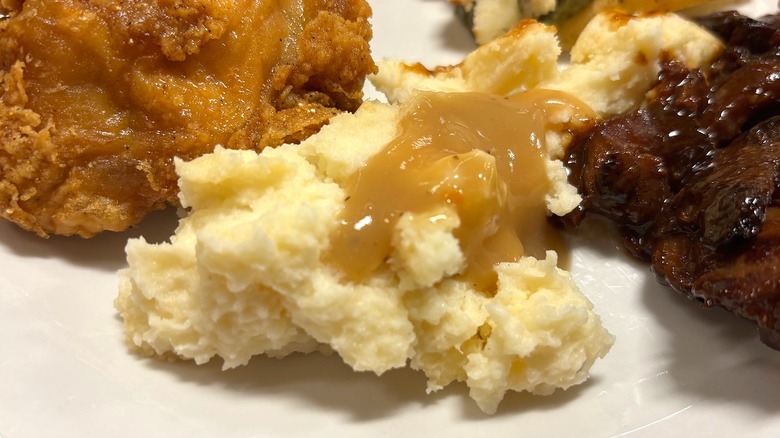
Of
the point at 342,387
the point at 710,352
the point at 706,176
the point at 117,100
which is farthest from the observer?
the point at 706,176

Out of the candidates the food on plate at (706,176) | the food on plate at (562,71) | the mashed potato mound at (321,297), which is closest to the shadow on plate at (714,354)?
the food on plate at (706,176)

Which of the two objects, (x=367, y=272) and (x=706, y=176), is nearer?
(x=367, y=272)

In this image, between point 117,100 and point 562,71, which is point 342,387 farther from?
point 562,71

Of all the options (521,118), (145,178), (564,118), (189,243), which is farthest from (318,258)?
(564,118)

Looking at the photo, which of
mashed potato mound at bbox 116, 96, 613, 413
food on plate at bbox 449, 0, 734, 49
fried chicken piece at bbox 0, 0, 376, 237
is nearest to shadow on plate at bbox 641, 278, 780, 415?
mashed potato mound at bbox 116, 96, 613, 413

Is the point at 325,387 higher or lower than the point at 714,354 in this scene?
lower

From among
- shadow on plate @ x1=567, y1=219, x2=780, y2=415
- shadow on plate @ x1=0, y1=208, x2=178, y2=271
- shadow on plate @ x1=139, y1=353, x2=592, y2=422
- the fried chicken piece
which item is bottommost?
shadow on plate @ x1=0, y1=208, x2=178, y2=271

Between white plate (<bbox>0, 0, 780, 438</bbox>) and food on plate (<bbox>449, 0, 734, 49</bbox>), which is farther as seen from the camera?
food on plate (<bbox>449, 0, 734, 49</bbox>)

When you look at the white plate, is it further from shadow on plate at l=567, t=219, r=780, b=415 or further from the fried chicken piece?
the fried chicken piece

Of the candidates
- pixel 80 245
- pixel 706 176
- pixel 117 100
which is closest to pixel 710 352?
pixel 706 176
